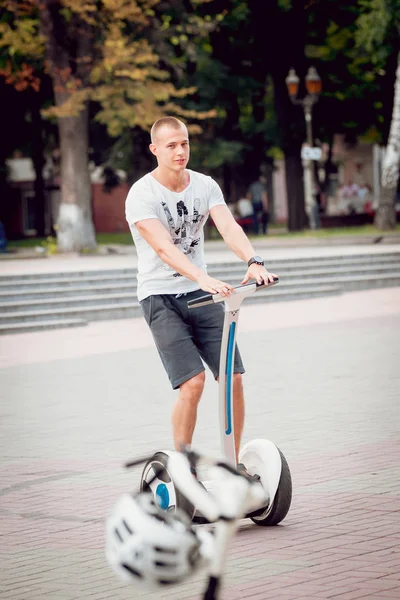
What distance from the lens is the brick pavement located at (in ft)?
16.0

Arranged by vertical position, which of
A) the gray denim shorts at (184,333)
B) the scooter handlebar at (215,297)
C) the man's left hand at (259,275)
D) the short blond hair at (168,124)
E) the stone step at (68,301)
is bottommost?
the stone step at (68,301)

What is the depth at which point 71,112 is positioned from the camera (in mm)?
27891

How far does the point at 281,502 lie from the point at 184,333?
87 centimetres

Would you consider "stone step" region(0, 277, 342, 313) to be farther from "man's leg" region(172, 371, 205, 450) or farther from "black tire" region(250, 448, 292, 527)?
"black tire" region(250, 448, 292, 527)

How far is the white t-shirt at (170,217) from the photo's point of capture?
5496 millimetres

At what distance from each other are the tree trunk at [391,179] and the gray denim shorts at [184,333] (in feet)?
91.4

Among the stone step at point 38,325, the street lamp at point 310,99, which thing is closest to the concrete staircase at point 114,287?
the stone step at point 38,325

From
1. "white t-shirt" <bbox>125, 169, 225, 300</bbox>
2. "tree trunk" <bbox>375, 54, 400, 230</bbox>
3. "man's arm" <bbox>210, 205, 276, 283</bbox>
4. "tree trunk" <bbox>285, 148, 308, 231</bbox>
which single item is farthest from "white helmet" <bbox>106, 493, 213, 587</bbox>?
"tree trunk" <bbox>285, 148, 308, 231</bbox>

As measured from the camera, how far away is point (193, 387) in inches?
223

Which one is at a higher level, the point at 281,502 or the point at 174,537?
the point at 174,537

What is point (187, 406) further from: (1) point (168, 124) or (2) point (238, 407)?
(1) point (168, 124)

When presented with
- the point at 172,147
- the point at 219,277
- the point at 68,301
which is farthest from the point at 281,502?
the point at 219,277

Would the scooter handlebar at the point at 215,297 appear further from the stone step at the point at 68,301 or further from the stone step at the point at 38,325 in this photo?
the stone step at the point at 68,301

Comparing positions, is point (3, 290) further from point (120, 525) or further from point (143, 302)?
point (120, 525)
